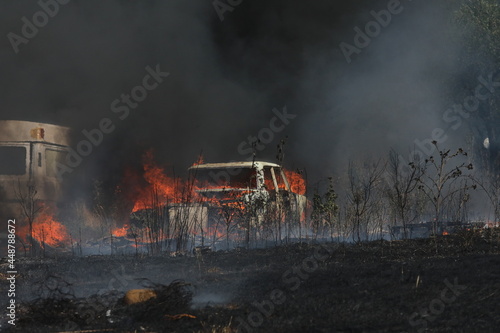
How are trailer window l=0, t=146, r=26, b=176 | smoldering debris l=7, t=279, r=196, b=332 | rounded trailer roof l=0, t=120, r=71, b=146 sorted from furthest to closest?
trailer window l=0, t=146, r=26, b=176, rounded trailer roof l=0, t=120, r=71, b=146, smoldering debris l=7, t=279, r=196, b=332

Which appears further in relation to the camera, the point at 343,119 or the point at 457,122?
the point at 343,119

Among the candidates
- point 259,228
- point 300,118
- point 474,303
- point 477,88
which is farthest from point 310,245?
point 300,118

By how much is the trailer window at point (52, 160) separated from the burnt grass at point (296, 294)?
39.0 ft

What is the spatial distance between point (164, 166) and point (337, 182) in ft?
24.1

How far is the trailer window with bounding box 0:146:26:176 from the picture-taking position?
67.4 ft

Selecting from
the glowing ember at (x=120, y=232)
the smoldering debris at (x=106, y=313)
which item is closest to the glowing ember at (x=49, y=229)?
the glowing ember at (x=120, y=232)

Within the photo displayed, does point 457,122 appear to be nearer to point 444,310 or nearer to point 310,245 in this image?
point 310,245

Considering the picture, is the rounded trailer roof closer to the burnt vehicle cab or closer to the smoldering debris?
the burnt vehicle cab

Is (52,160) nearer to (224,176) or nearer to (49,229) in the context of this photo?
(49,229)

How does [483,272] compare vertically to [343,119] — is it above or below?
below

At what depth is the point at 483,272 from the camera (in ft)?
22.3

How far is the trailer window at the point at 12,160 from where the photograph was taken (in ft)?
67.4

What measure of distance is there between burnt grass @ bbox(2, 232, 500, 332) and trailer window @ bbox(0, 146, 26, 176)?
39.4ft

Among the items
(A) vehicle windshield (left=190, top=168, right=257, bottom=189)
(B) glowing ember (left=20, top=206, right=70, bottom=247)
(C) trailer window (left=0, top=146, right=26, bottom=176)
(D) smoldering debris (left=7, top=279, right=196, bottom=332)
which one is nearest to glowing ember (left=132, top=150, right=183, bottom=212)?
(B) glowing ember (left=20, top=206, right=70, bottom=247)
